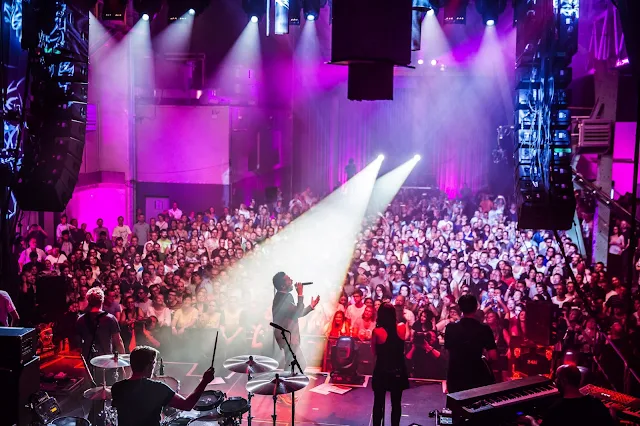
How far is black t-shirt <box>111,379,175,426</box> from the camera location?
3.80m

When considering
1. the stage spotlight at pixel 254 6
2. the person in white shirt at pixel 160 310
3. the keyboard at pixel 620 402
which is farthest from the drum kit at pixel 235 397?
the stage spotlight at pixel 254 6

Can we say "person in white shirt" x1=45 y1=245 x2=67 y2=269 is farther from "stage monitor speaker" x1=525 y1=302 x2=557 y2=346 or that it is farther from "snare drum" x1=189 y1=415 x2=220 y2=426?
"stage monitor speaker" x1=525 y1=302 x2=557 y2=346

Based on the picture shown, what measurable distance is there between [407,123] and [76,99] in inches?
615

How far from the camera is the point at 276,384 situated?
5031mm

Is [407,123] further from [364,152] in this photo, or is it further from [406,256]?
[406,256]

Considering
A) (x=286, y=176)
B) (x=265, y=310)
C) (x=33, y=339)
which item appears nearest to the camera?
(x=33, y=339)

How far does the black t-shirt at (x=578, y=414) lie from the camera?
356cm

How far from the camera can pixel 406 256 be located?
10.7 meters

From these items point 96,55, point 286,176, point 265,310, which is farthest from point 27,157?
point 286,176

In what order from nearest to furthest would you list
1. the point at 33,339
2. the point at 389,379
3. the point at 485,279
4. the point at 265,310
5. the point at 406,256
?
the point at 33,339 < the point at 389,379 < the point at 265,310 < the point at 485,279 < the point at 406,256

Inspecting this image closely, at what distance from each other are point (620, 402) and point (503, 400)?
1169 mm

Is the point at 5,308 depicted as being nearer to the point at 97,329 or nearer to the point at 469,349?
the point at 97,329

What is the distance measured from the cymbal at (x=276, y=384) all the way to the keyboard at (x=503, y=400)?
4.45 ft

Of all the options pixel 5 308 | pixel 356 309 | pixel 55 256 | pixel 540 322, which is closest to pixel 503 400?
pixel 540 322
